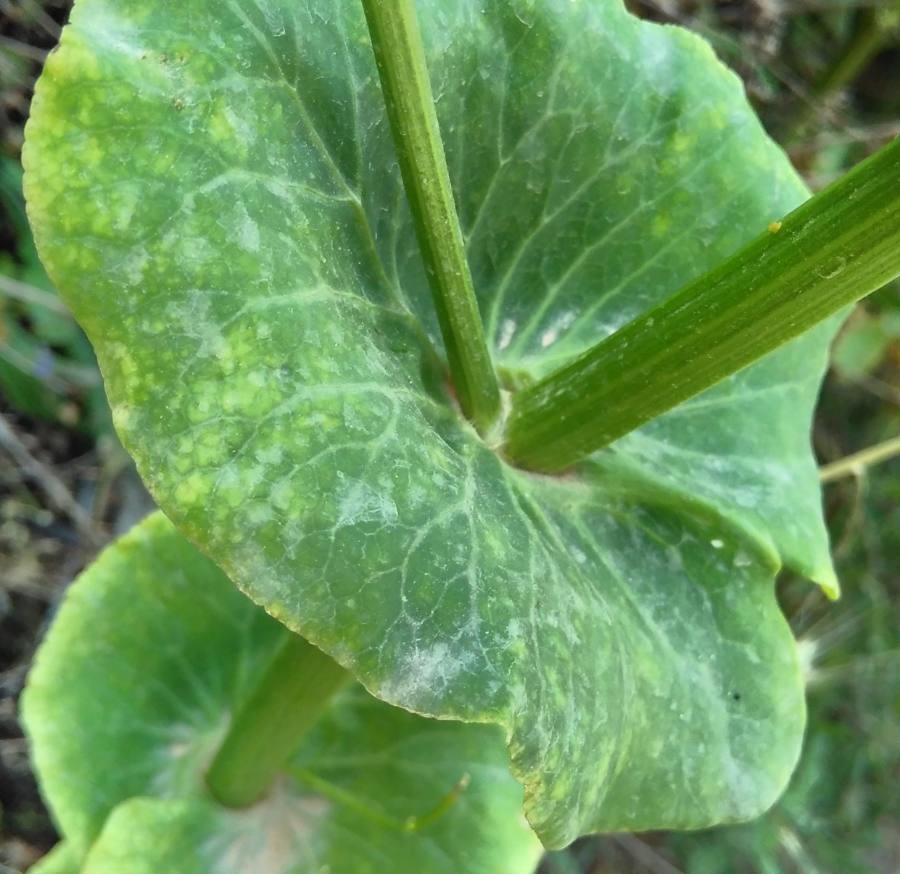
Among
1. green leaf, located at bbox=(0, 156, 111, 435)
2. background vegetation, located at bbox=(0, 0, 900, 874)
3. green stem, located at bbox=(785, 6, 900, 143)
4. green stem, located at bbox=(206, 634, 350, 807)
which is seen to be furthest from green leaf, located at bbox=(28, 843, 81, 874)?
green stem, located at bbox=(785, 6, 900, 143)

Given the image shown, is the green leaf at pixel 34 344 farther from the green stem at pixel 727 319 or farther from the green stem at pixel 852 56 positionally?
the green stem at pixel 852 56

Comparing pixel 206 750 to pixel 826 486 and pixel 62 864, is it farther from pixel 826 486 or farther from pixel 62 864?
pixel 826 486

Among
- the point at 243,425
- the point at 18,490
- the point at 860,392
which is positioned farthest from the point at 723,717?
the point at 860,392

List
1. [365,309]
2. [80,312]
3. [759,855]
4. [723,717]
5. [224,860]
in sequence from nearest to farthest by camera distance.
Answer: [80,312], [365,309], [723,717], [224,860], [759,855]

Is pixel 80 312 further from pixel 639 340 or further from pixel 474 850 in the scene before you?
pixel 474 850

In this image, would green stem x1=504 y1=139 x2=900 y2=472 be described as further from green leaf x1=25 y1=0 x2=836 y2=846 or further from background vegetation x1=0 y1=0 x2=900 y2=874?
background vegetation x1=0 y1=0 x2=900 y2=874
